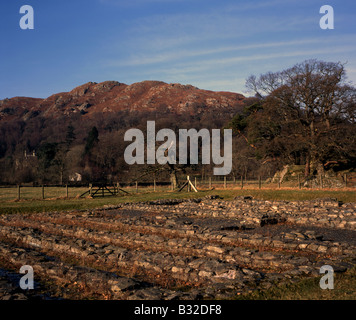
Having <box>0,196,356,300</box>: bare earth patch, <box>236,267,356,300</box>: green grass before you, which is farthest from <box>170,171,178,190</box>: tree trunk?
<box>236,267,356,300</box>: green grass

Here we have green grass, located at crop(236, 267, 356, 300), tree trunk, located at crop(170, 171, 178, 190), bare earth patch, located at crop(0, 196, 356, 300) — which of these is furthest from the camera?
tree trunk, located at crop(170, 171, 178, 190)

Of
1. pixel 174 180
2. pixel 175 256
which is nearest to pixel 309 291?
pixel 175 256

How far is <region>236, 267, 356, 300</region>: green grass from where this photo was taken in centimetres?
634

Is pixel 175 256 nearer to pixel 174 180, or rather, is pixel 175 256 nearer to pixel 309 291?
pixel 309 291

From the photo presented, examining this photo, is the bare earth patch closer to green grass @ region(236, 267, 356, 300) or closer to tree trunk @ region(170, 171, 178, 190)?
green grass @ region(236, 267, 356, 300)

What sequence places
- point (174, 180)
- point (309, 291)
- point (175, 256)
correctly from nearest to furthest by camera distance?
1. point (309, 291)
2. point (175, 256)
3. point (174, 180)

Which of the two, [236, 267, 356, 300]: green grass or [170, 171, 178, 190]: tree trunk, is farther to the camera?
[170, 171, 178, 190]: tree trunk

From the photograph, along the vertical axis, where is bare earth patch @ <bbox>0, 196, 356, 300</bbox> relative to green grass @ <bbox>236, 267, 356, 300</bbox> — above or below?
below

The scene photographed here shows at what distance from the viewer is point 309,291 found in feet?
22.1

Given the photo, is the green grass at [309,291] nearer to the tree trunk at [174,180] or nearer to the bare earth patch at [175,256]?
the bare earth patch at [175,256]
